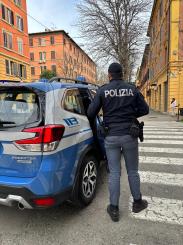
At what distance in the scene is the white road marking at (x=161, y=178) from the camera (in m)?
4.24

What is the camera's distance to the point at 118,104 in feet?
9.37

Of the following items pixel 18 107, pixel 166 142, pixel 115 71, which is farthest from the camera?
pixel 166 142

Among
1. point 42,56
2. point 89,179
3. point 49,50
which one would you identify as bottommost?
point 89,179

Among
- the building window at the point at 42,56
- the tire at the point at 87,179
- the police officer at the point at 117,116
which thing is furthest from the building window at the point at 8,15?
the police officer at the point at 117,116

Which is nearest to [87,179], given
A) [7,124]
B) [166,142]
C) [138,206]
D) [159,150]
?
[138,206]

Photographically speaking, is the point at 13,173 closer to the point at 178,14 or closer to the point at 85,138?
the point at 85,138

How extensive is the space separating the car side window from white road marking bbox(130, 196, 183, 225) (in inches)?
63.8

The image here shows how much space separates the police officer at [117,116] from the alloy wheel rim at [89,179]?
42cm

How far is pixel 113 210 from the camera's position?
9.98ft

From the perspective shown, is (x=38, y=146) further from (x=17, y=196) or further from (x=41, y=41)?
(x=41, y=41)

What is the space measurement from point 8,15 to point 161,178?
30761mm

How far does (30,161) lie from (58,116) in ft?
1.97

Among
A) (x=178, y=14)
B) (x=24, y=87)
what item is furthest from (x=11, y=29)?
(x=24, y=87)

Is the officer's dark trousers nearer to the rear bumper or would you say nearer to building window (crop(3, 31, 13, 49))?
the rear bumper
